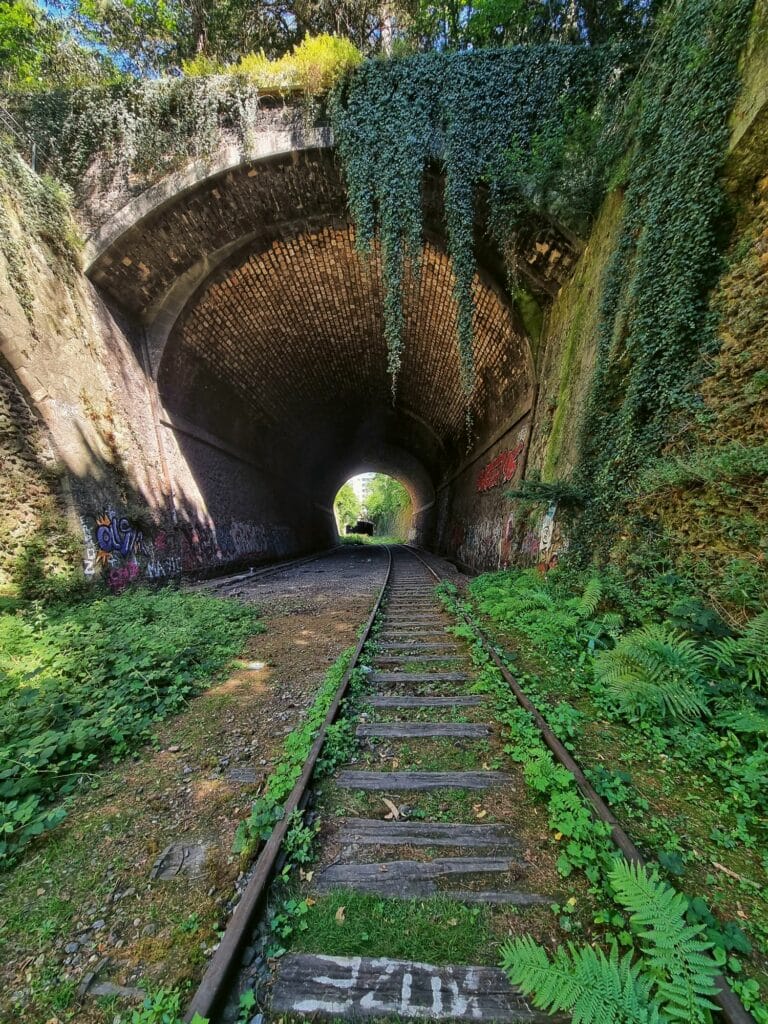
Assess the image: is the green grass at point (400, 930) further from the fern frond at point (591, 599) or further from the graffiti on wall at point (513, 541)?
the graffiti on wall at point (513, 541)

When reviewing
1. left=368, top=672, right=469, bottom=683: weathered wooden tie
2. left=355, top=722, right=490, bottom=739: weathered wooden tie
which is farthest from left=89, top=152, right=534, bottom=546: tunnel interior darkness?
left=355, top=722, right=490, bottom=739: weathered wooden tie

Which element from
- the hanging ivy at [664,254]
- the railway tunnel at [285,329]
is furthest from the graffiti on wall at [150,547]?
the hanging ivy at [664,254]

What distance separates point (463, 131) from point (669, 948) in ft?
32.0

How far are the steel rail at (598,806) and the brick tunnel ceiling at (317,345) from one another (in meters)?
7.02

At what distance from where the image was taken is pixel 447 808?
2.18 meters

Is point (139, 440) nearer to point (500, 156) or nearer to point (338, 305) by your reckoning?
point (338, 305)

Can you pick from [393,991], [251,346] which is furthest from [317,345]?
[393,991]

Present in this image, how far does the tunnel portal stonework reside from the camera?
700 centimetres

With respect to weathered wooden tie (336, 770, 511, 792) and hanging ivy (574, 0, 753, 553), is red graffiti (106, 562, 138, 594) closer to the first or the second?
weathered wooden tie (336, 770, 511, 792)

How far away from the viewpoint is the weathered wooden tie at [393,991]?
1.31 meters

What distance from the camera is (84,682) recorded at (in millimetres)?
3467

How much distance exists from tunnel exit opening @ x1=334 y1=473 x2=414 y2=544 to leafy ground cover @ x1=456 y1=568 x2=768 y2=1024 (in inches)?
1012

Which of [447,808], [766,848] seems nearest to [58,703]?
[447,808]

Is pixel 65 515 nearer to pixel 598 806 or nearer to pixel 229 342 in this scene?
pixel 229 342
